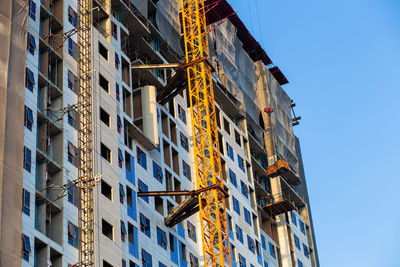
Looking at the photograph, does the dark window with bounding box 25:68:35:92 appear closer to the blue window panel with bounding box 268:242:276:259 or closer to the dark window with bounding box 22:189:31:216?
the dark window with bounding box 22:189:31:216

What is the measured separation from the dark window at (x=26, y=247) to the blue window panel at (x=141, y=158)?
26314 mm

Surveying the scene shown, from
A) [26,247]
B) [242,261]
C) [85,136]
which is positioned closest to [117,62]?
[85,136]

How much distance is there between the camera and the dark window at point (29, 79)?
76750 mm

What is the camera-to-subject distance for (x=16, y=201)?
2719 inches

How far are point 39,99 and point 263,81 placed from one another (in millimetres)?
68438

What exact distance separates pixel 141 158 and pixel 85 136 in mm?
13971

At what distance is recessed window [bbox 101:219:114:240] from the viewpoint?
81000 mm

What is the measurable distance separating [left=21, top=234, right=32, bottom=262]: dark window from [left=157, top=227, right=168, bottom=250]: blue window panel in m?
24.8

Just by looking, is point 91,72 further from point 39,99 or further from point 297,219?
point 297,219

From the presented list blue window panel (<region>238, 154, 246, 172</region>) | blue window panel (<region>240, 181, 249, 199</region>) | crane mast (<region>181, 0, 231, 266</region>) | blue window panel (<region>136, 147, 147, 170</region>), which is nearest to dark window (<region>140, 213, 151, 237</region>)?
blue window panel (<region>136, 147, 147, 170</region>)

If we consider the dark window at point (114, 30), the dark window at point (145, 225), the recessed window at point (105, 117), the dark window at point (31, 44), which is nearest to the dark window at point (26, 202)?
the dark window at point (31, 44)

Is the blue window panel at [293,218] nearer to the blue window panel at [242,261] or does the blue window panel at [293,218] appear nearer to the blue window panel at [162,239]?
the blue window panel at [242,261]

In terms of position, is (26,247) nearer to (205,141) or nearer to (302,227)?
(205,141)

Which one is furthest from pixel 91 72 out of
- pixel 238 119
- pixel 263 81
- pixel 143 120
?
pixel 263 81
